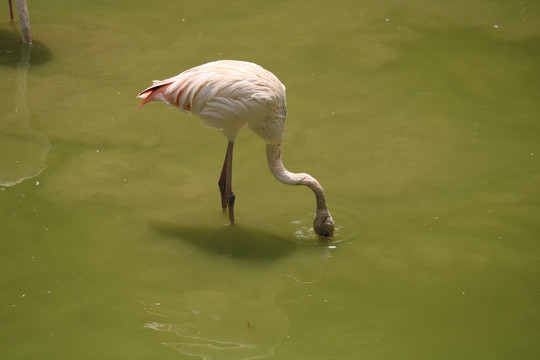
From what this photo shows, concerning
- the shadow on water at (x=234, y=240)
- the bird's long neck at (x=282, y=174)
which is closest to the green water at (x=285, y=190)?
the shadow on water at (x=234, y=240)

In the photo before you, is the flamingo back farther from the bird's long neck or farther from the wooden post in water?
the wooden post in water

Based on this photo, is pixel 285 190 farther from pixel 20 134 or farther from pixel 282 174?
pixel 20 134

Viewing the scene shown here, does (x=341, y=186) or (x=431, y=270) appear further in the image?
(x=341, y=186)

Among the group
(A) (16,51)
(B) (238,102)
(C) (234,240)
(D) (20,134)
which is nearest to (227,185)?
(C) (234,240)

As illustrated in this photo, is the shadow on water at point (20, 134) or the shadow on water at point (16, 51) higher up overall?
the shadow on water at point (16, 51)

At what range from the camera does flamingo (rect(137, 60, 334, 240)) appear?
4281 millimetres

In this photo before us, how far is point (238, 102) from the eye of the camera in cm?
427

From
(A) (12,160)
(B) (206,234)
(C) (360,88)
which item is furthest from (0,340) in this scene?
(C) (360,88)

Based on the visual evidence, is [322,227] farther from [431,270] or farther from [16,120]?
[16,120]

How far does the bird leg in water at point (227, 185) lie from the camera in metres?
4.55

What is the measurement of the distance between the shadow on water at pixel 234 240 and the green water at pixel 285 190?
0.05ft

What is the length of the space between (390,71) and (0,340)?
14.0 ft

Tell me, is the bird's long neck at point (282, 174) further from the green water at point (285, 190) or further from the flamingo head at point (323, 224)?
the green water at point (285, 190)

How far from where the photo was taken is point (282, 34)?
7.24 metres
